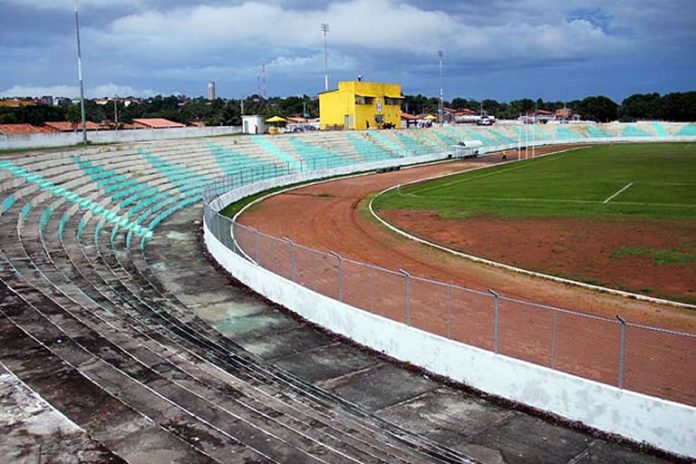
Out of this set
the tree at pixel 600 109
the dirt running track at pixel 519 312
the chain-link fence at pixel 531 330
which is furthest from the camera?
the tree at pixel 600 109

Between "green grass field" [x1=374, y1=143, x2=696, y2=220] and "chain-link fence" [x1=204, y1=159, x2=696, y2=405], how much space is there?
54.6ft

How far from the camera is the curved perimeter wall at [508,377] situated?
1070 centimetres

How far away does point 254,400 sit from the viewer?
12.3 m

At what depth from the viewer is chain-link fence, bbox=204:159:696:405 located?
12539mm

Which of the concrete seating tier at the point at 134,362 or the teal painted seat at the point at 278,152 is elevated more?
the teal painted seat at the point at 278,152

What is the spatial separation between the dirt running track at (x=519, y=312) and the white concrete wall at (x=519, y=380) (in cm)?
58

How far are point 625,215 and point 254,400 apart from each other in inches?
1024

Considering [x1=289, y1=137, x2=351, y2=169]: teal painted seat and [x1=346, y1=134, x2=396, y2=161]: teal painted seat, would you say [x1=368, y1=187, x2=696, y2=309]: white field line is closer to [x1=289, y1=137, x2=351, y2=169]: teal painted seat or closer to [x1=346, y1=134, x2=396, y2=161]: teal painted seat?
[x1=289, y1=137, x2=351, y2=169]: teal painted seat

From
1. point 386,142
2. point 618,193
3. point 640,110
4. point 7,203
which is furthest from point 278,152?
point 640,110

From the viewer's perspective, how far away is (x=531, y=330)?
15.3 meters

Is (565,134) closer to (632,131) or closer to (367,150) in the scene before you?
(632,131)

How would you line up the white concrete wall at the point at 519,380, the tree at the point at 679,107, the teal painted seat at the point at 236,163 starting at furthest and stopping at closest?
the tree at the point at 679,107 → the teal painted seat at the point at 236,163 → the white concrete wall at the point at 519,380

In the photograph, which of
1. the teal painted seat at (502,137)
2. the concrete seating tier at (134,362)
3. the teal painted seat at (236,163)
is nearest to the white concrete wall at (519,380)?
the concrete seating tier at (134,362)

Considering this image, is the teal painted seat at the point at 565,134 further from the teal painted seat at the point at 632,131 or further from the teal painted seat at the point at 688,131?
the teal painted seat at the point at 688,131
